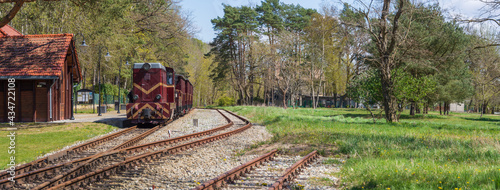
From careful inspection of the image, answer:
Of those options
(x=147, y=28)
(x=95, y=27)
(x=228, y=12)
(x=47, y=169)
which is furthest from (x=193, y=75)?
(x=47, y=169)

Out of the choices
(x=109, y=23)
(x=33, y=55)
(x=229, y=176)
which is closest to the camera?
(x=229, y=176)

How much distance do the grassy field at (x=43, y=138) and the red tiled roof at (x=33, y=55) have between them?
3.26 m

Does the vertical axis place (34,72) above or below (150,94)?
above

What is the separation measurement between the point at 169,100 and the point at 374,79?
1328 cm

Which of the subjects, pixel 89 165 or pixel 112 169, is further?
pixel 89 165

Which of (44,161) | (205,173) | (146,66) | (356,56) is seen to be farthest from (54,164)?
(356,56)

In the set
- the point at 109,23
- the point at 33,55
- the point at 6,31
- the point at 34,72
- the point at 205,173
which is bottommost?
the point at 205,173

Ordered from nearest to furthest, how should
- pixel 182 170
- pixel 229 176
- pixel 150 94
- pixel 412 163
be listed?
pixel 229 176 < pixel 412 163 < pixel 182 170 < pixel 150 94

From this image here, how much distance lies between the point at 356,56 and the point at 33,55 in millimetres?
31829

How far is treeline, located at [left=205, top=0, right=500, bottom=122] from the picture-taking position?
20.9 meters

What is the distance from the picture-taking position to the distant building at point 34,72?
17625 mm

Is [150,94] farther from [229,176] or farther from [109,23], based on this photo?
[229,176]

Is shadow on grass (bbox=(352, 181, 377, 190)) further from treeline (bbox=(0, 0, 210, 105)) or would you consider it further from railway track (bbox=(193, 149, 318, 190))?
treeline (bbox=(0, 0, 210, 105))

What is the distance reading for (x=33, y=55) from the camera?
60.6ft
